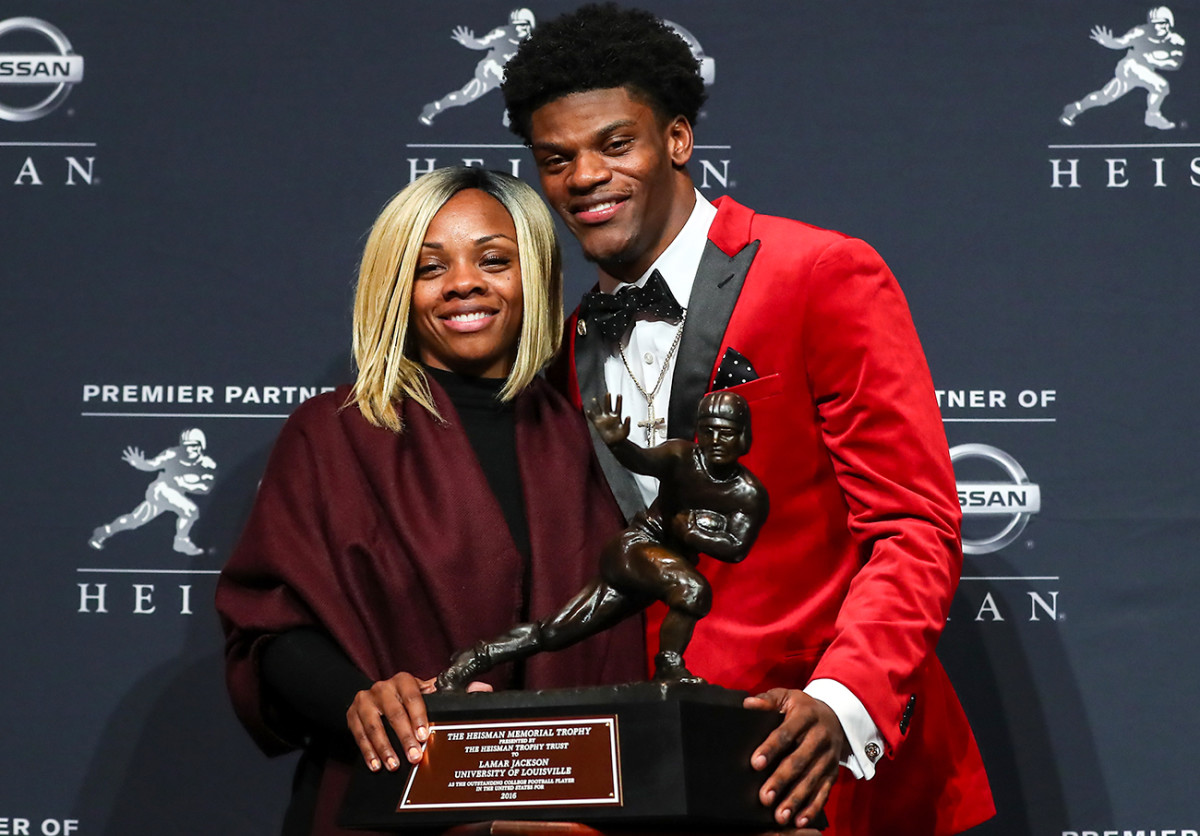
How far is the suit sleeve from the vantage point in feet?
5.51

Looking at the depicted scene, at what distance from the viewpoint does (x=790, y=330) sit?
192 cm

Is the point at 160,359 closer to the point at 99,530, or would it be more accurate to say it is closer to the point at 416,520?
the point at 99,530

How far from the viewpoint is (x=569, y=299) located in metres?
2.70

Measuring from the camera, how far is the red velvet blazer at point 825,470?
1.82 metres

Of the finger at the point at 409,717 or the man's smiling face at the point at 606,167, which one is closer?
the finger at the point at 409,717

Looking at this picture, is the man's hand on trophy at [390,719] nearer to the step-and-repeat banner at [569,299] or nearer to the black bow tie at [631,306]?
the black bow tie at [631,306]

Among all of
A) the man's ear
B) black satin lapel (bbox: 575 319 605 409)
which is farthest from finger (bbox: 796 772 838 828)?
the man's ear

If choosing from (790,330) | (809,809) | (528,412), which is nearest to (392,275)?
(528,412)

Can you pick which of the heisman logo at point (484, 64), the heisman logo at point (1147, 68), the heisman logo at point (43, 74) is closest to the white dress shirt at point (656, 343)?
the heisman logo at point (484, 64)

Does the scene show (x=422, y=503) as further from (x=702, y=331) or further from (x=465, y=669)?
(x=702, y=331)

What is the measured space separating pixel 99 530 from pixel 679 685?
1.58 m

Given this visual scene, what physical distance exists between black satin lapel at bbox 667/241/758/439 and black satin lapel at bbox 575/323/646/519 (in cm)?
11

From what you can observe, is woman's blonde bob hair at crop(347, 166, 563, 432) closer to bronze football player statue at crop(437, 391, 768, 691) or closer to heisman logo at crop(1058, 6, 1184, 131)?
bronze football player statue at crop(437, 391, 768, 691)

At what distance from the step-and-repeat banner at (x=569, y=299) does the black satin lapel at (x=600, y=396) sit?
68cm
